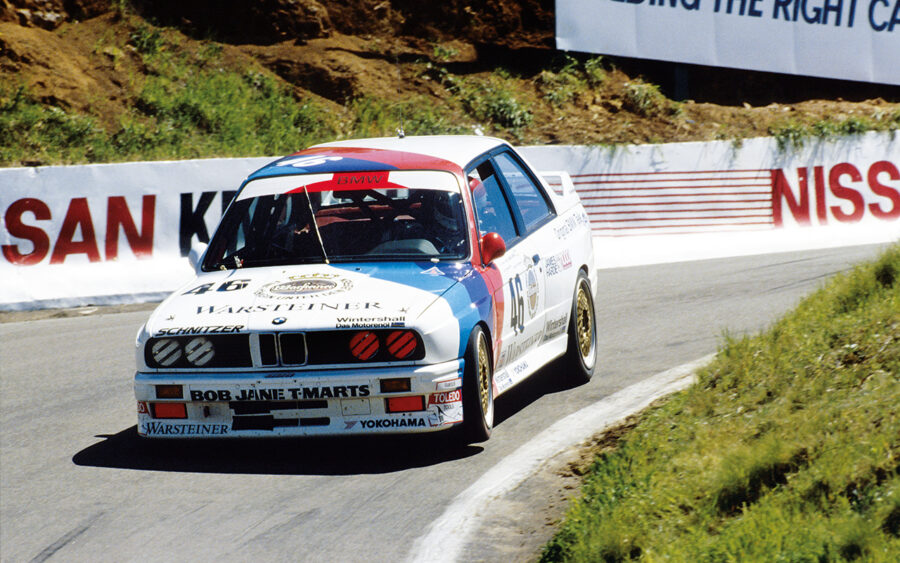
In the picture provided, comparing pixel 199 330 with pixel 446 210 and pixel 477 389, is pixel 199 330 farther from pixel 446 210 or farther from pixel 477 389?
pixel 446 210

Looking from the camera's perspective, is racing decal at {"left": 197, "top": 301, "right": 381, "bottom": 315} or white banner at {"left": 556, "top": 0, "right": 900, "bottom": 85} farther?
white banner at {"left": 556, "top": 0, "right": 900, "bottom": 85}

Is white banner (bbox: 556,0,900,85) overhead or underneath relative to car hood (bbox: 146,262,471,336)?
overhead

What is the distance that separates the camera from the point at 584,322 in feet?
28.0

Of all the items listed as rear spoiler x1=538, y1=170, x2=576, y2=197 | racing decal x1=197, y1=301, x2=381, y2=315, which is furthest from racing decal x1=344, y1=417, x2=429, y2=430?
rear spoiler x1=538, y1=170, x2=576, y2=197

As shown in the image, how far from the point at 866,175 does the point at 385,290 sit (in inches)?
428

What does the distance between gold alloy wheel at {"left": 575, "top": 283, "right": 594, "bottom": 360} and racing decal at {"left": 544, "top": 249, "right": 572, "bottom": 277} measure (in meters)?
0.27

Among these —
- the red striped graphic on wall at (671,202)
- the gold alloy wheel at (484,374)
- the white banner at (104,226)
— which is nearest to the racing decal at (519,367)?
the gold alloy wheel at (484,374)

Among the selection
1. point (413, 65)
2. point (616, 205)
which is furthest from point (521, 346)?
point (413, 65)

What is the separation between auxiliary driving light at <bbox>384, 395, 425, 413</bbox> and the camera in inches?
244

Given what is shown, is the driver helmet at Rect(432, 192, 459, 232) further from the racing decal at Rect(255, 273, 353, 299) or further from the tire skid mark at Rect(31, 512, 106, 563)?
the tire skid mark at Rect(31, 512, 106, 563)

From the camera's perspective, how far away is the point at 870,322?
20.0 ft

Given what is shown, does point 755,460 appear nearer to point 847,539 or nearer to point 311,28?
point 847,539

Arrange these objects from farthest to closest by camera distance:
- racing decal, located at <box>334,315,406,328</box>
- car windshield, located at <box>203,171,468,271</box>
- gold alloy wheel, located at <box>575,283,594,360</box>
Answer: gold alloy wheel, located at <box>575,283,594,360</box> < car windshield, located at <box>203,171,468,271</box> < racing decal, located at <box>334,315,406,328</box>

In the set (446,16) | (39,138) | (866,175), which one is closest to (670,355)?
(866,175)
